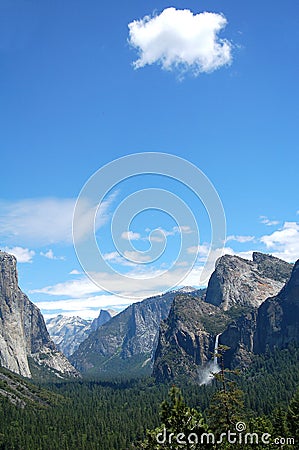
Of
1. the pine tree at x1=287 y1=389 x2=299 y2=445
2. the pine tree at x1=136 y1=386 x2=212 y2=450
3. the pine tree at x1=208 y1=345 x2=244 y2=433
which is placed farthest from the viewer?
the pine tree at x1=287 y1=389 x2=299 y2=445

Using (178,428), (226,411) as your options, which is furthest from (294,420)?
(178,428)

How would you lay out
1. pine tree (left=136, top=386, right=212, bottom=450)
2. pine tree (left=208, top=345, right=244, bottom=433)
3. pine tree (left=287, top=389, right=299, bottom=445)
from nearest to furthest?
pine tree (left=136, top=386, right=212, bottom=450), pine tree (left=208, top=345, right=244, bottom=433), pine tree (left=287, top=389, right=299, bottom=445)

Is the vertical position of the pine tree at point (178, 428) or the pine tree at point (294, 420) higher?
the pine tree at point (178, 428)

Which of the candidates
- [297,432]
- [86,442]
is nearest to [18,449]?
[86,442]

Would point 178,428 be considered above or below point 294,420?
above

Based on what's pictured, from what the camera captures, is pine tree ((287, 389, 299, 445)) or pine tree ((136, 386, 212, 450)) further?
pine tree ((287, 389, 299, 445))

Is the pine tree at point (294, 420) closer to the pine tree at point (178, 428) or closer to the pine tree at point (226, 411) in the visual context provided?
the pine tree at point (226, 411)

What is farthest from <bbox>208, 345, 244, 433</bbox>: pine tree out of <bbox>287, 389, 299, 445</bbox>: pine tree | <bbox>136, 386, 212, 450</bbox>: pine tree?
<bbox>287, 389, 299, 445</bbox>: pine tree

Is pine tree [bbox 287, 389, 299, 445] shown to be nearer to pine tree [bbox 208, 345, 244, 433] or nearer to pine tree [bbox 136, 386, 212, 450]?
pine tree [bbox 208, 345, 244, 433]

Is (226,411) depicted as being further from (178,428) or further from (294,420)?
(294,420)

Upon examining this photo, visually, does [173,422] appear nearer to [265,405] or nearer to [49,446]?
[49,446]

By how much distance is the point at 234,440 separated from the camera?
3869 centimetres

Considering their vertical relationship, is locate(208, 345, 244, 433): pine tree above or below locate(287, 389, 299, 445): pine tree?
above

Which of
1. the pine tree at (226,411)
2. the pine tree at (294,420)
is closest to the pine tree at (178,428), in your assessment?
the pine tree at (226,411)
